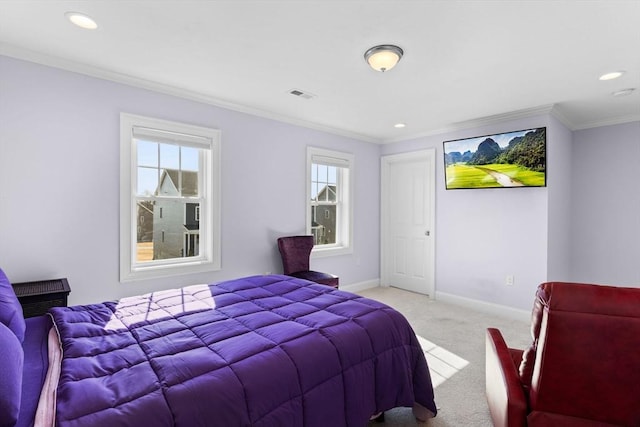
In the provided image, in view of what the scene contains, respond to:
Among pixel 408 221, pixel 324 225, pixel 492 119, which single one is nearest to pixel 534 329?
pixel 492 119

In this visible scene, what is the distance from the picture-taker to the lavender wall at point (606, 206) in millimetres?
4004

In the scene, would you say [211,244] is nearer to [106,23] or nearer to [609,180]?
[106,23]

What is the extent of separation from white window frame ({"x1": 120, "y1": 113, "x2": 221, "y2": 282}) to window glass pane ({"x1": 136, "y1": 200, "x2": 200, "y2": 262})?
2.7 inches

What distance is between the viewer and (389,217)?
5.40 meters

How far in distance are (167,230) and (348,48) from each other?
253cm

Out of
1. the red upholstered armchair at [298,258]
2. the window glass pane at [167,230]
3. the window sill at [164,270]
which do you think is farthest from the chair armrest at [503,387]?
the window glass pane at [167,230]

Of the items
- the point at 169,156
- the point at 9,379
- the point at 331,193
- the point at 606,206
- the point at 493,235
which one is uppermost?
the point at 169,156

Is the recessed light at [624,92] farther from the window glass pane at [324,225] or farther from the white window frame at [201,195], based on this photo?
the white window frame at [201,195]

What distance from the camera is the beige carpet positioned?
79.0 inches

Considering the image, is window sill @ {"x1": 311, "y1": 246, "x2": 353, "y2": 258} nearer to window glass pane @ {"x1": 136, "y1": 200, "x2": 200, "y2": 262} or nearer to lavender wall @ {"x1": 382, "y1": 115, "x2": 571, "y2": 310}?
lavender wall @ {"x1": 382, "y1": 115, "x2": 571, "y2": 310}

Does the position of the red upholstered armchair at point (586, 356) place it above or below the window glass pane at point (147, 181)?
below

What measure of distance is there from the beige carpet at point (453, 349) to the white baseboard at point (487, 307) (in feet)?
0.28

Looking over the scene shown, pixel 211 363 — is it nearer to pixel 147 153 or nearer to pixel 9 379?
pixel 9 379

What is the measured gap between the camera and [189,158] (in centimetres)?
342
